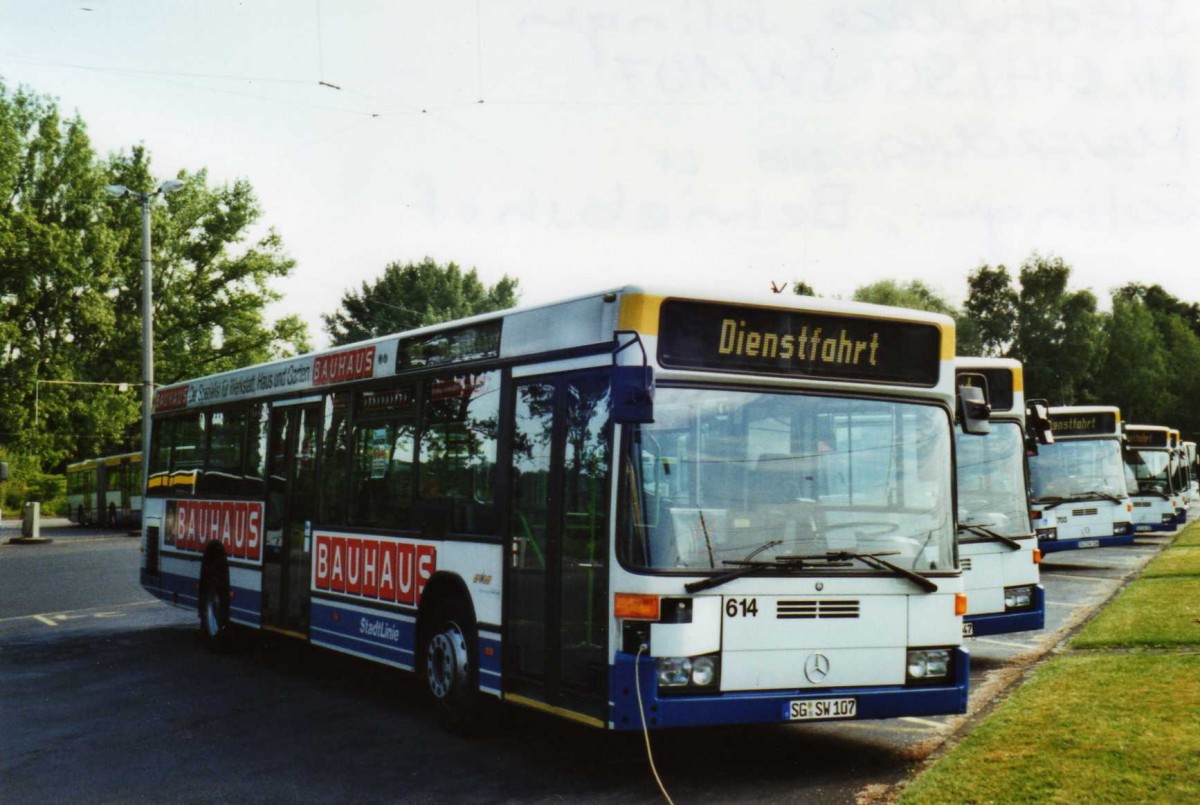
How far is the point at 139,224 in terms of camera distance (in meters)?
56.8

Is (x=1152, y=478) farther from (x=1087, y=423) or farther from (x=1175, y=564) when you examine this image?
(x=1175, y=564)

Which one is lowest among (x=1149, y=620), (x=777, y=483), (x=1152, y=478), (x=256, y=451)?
(x=1149, y=620)

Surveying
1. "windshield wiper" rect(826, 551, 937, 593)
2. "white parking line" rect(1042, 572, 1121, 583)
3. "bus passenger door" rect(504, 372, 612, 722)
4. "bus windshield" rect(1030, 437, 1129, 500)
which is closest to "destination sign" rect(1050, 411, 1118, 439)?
"bus windshield" rect(1030, 437, 1129, 500)

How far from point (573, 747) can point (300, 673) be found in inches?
190

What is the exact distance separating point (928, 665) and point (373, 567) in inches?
190

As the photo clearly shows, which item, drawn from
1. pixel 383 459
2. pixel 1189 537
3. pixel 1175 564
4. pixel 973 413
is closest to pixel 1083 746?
pixel 973 413

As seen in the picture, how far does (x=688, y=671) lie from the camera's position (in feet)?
23.8

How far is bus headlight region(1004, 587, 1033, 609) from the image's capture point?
12617 mm

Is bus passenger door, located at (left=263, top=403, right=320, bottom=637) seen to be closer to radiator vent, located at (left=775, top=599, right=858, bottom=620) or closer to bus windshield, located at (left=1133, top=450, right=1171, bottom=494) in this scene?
radiator vent, located at (left=775, top=599, right=858, bottom=620)

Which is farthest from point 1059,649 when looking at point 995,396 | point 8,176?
point 8,176

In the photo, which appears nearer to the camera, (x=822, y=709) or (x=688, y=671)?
(x=688, y=671)

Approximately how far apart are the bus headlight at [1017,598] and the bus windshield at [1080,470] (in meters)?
13.9

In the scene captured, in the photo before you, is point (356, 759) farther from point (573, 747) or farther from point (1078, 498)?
point (1078, 498)

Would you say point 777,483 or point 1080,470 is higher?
point 1080,470
